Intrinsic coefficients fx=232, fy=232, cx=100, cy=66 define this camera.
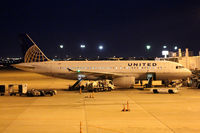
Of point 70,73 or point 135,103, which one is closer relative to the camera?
point 135,103

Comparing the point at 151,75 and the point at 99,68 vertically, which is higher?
the point at 99,68

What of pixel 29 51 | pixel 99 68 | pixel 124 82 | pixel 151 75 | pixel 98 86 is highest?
pixel 29 51

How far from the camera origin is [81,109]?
18.2 m

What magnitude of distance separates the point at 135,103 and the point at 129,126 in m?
7.41

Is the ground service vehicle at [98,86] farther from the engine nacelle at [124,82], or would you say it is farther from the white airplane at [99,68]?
the white airplane at [99,68]

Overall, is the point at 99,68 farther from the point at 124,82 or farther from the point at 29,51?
the point at 29,51

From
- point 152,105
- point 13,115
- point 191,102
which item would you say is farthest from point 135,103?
point 13,115

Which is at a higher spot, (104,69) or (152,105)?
(104,69)

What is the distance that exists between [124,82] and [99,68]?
4316mm

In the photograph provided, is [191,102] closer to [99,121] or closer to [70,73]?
[99,121]

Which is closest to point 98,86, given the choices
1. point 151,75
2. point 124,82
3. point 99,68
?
point 124,82

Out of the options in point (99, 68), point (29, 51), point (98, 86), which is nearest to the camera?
point (98, 86)

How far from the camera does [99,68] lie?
1300 inches

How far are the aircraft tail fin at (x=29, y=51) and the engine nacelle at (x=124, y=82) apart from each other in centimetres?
1115
